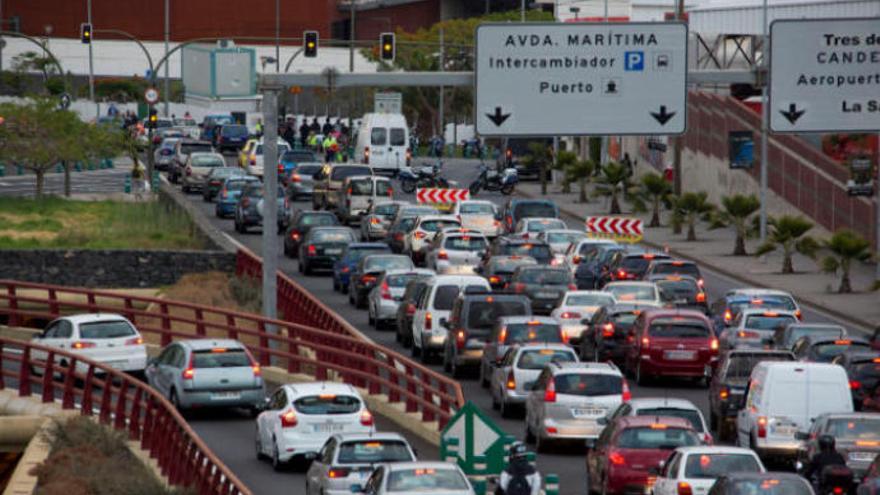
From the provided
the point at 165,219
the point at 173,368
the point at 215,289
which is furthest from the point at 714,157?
the point at 173,368

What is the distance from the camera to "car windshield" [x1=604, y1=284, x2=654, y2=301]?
45.3 meters

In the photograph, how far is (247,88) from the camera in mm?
132125

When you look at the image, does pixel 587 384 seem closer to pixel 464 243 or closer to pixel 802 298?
pixel 464 243

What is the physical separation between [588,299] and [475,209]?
932 inches

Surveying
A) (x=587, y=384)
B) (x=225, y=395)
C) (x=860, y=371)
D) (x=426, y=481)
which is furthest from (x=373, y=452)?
(x=860, y=371)

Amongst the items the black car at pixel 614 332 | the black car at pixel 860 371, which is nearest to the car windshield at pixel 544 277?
the black car at pixel 614 332

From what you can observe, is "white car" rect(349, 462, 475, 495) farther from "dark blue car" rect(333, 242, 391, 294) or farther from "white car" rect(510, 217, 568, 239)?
"white car" rect(510, 217, 568, 239)

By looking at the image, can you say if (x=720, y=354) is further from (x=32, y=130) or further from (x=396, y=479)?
(x=32, y=130)

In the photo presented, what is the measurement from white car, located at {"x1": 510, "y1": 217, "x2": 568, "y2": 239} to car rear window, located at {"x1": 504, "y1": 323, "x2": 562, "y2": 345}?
25.1 meters

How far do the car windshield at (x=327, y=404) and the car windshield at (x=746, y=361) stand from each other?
662 cm

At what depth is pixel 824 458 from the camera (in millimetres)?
25094

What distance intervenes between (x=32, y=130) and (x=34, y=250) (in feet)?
74.3

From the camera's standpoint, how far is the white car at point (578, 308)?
43500mm

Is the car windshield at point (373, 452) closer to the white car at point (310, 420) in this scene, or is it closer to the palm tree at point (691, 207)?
the white car at point (310, 420)
